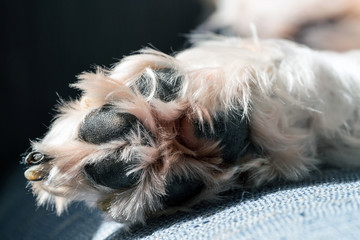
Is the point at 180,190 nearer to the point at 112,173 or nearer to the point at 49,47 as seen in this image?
the point at 112,173

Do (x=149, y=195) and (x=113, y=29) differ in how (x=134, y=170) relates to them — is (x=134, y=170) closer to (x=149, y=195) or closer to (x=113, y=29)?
(x=149, y=195)

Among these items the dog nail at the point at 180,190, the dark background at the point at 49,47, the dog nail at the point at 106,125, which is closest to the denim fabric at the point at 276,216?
the dog nail at the point at 180,190

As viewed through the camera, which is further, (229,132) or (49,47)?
(49,47)

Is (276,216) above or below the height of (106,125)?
below

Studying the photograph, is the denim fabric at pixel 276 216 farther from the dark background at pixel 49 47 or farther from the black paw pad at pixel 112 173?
the dark background at pixel 49 47

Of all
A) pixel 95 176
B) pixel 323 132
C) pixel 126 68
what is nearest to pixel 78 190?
pixel 95 176

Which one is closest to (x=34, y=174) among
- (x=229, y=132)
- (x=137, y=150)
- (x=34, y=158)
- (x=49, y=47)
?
(x=34, y=158)

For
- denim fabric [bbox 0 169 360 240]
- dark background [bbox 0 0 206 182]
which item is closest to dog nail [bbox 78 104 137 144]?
A: denim fabric [bbox 0 169 360 240]
